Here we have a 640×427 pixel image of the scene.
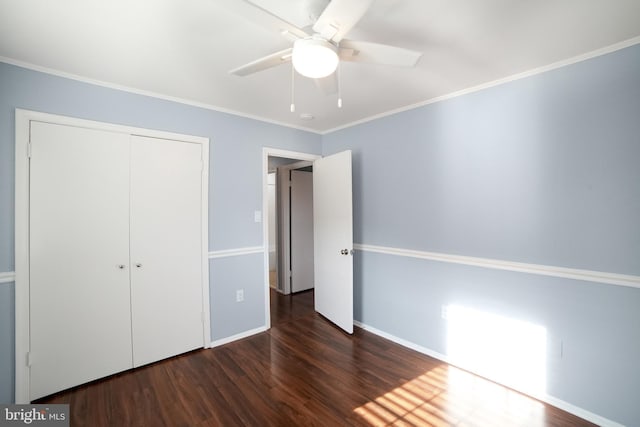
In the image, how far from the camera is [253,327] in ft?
9.84

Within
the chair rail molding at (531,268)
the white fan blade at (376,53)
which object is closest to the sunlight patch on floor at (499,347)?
the chair rail molding at (531,268)

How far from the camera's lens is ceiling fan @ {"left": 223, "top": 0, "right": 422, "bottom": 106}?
3.25 ft

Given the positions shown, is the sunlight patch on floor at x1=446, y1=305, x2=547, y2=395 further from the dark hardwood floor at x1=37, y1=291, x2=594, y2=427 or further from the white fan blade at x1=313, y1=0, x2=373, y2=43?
the white fan blade at x1=313, y1=0, x2=373, y2=43

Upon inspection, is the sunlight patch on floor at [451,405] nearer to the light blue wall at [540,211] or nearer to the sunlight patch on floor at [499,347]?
the sunlight patch on floor at [499,347]

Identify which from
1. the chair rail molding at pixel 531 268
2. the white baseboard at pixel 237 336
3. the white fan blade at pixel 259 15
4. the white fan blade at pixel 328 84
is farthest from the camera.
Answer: the white baseboard at pixel 237 336

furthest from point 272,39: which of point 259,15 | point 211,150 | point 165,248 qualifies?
point 165,248

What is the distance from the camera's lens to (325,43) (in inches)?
43.9

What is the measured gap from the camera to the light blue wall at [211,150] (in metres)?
1.84

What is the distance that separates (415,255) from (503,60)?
1.70 meters

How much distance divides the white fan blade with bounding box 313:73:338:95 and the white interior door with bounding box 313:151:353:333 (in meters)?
1.37

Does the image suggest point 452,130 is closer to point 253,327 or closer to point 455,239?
point 455,239

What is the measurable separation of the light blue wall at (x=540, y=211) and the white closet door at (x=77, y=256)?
2500 mm

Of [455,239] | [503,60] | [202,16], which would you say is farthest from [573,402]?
[202,16]

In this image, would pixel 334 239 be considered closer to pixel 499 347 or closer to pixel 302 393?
pixel 302 393
